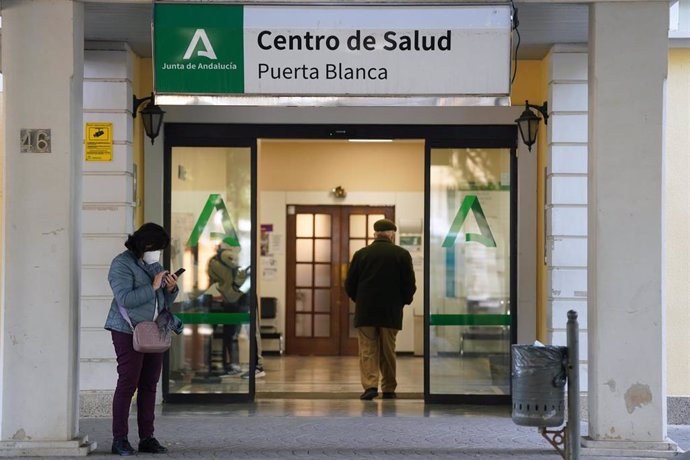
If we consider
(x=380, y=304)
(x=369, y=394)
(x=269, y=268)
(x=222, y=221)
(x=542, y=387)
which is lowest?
(x=369, y=394)

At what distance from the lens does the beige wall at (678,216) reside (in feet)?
33.7

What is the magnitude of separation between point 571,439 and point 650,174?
212cm

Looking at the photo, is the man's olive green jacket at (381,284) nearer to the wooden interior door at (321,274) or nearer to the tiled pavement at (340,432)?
the tiled pavement at (340,432)

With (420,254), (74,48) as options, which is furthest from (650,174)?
(420,254)

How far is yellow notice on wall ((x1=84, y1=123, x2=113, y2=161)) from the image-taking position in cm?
1064

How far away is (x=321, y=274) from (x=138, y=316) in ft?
32.0

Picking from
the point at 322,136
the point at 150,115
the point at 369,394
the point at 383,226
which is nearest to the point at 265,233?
the point at 383,226

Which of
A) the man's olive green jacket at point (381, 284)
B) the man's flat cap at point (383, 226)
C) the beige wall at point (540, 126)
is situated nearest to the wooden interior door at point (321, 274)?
the man's flat cap at point (383, 226)

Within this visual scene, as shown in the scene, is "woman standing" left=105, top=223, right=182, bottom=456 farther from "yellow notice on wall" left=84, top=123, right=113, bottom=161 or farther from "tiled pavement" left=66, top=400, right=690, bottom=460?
"yellow notice on wall" left=84, top=123, right=113, bottom=161

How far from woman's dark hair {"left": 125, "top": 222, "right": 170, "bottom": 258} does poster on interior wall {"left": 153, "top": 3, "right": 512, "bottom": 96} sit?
1.00m

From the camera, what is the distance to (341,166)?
1762 cm

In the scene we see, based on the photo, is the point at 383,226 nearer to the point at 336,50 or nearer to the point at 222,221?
the point at 222,221

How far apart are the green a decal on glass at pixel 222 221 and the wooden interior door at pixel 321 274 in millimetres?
6265

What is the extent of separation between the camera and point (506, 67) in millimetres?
8328
